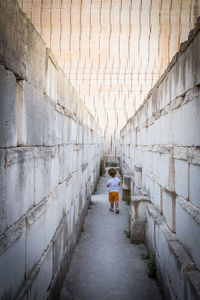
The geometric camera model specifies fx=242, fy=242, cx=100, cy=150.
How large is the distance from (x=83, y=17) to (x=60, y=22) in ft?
3.81

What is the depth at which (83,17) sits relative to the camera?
11484mm

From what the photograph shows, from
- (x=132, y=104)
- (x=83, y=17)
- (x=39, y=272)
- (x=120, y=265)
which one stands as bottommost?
(x=120, y=265)

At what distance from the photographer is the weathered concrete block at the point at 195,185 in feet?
6.30

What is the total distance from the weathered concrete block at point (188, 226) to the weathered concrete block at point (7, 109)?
1501 mm

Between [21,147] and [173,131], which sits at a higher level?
[173,131]

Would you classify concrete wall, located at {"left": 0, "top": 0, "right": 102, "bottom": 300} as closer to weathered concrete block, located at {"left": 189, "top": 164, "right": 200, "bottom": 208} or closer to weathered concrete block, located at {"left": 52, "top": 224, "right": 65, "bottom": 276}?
weathered concrete block, located at {"left": 52, "top": 224, "right": 65, "bottom": 276}

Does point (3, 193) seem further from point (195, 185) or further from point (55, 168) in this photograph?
point (195, 185)

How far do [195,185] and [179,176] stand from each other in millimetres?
483

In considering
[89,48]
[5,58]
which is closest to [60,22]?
[89,48]

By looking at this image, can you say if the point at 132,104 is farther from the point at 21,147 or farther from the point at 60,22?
the point at 21,147

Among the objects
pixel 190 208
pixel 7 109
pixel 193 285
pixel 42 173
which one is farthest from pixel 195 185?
pixel 7 109

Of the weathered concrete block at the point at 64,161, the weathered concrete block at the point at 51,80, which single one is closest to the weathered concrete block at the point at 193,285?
the weathered concrete block at the point at 64,161

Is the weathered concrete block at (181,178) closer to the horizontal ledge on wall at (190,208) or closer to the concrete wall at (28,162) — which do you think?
the horizontal ledge on wall at (190,208)

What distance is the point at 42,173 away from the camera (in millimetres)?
2195
